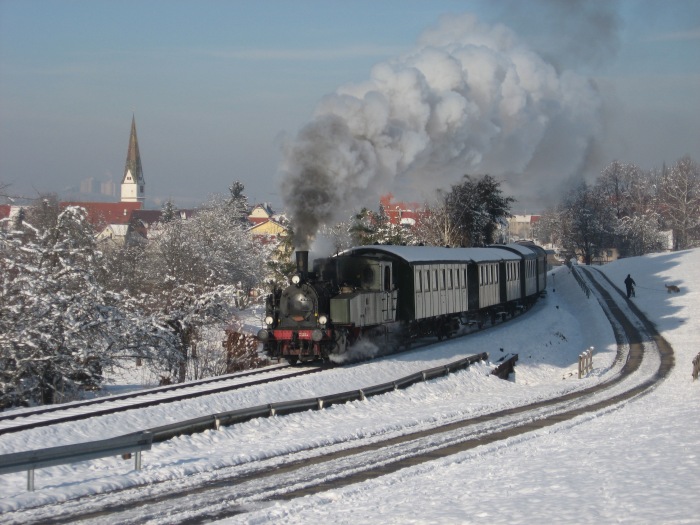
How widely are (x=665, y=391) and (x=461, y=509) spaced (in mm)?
15417

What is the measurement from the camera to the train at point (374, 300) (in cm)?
2253

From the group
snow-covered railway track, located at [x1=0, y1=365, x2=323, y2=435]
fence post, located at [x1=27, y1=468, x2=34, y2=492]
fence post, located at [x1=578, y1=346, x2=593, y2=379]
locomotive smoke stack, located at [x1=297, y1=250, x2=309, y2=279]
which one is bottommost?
fence post, located at [x1=578, y1=346, x2=593, y2=379]

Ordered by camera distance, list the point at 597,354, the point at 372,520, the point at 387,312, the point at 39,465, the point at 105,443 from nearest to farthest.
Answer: the point at 372,520 < the point at 39,465 < the point at 105,443 < the point at 387,312 < the point at 597,354

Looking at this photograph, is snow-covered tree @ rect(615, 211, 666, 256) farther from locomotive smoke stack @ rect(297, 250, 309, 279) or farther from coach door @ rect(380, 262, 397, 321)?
locomotive smoke stack @ rect(297, 250, 309, 279)

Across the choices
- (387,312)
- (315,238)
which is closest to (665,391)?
(387,312)

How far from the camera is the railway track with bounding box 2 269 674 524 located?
10367 millimetres

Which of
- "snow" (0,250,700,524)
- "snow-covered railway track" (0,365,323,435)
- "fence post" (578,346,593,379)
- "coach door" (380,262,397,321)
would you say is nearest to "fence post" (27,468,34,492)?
"snow" (0,250,700,524)

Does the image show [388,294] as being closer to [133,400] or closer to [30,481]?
[133,400]

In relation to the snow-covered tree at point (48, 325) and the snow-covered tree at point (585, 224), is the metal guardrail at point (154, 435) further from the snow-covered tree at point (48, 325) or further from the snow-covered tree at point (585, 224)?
the snow-covered tree at point (585, 224)

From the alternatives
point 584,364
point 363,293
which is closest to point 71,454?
point 363,293

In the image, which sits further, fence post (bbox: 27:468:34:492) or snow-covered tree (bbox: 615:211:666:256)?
snow-covered tree (bbox: 615:211:666:256)

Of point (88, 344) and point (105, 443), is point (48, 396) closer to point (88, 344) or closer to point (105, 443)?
point (88, 344)

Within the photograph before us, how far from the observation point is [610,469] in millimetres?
12352

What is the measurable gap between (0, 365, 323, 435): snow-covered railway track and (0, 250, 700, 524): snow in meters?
0.46
